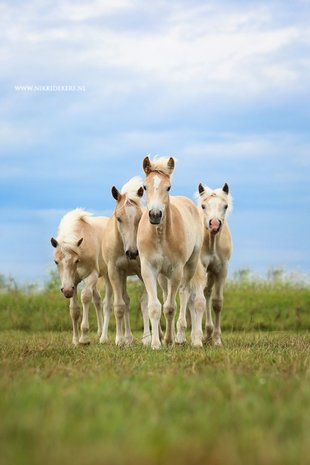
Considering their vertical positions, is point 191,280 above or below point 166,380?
above

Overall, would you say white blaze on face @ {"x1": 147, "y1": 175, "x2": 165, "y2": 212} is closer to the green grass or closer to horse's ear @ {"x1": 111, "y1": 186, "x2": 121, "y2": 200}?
horse's ear @ {"x1": 111, "y1": 186, "x2": 121, "y2": 200}

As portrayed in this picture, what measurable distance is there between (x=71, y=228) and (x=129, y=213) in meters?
2.09

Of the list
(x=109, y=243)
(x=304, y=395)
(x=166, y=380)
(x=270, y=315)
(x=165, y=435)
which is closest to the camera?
(x=165, y=435)

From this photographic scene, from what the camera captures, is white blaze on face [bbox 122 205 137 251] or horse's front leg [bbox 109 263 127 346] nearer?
white blaze on face [bbox 122 205 137 251]

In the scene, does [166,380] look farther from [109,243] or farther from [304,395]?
[109,243]

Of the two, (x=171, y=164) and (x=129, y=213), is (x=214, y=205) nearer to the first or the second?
(x=129, y=213)

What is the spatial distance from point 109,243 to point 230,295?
985 centimetres

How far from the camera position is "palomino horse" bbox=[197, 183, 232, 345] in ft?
39.8

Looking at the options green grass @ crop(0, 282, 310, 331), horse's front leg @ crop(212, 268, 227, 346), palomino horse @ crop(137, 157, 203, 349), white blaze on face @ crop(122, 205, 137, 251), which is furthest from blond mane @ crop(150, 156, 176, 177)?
green grass @ crop(0, 282, 310, 331)

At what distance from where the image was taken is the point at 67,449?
12.0 ft

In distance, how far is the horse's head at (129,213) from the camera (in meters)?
11.6

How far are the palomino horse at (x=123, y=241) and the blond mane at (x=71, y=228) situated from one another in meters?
0.94

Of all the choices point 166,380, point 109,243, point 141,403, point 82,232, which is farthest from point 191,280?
point 141,403

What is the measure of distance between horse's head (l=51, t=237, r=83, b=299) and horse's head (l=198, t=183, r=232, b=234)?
2.19 metres
